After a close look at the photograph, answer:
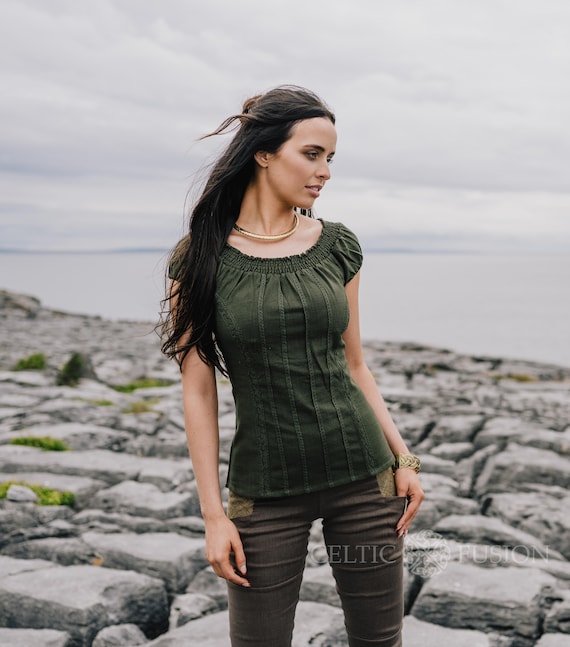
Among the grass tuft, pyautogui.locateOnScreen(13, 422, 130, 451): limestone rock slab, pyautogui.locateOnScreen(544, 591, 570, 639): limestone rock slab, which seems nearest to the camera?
pyautogui.locateOnScreen(544, 591, 570, 639): limestone rock slab

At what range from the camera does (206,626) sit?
171 inches

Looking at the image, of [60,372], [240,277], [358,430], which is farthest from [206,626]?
[60,372]

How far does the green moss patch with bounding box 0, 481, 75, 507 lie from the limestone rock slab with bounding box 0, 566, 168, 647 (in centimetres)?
145

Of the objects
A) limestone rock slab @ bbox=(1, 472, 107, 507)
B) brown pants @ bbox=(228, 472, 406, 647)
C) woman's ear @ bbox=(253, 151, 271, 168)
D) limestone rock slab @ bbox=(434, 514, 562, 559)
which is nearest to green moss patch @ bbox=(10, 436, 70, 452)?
limestone rock slab @ bbox=(1, 472, 107, 507)

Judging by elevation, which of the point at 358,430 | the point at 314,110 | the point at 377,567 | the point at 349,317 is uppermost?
the point at 314,110

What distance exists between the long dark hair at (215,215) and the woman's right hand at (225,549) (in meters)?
0.61

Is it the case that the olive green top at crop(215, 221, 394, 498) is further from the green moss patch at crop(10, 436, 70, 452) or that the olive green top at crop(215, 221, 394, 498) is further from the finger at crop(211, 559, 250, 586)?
the green moss patch at crop(10, 436, 70, 452)

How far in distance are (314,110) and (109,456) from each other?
547 centimetres

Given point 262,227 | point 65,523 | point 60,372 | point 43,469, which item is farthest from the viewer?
point 60,372

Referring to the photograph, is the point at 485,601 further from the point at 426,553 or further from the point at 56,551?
the point at 56,551

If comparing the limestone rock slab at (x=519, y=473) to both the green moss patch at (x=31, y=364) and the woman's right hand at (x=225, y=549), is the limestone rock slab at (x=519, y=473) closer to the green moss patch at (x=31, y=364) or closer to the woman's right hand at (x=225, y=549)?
the woman's right hand at (x=225, y=549)

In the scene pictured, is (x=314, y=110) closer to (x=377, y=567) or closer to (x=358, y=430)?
(x=358, y=430)

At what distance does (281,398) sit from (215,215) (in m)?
0.77

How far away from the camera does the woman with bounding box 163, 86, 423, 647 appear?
273cm
